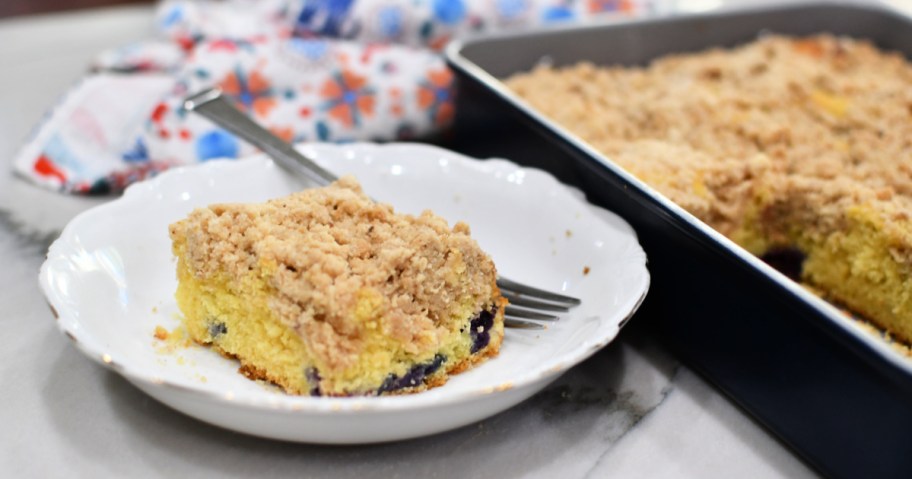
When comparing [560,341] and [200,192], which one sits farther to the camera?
[200,192]

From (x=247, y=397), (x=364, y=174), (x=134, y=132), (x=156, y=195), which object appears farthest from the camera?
(x=134, y=132)

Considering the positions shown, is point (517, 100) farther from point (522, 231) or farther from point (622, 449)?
point (622, 449)

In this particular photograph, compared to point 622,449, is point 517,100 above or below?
above

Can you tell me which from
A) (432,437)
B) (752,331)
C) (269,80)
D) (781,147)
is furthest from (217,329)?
(781,147)

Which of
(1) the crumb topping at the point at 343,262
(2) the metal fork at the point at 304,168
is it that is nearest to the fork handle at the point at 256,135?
(2) the metal fork at the point at 304,168

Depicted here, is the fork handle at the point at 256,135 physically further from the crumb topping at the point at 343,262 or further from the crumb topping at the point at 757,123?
the crumb topping at the point at 757,123

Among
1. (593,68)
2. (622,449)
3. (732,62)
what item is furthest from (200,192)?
(732,62)
